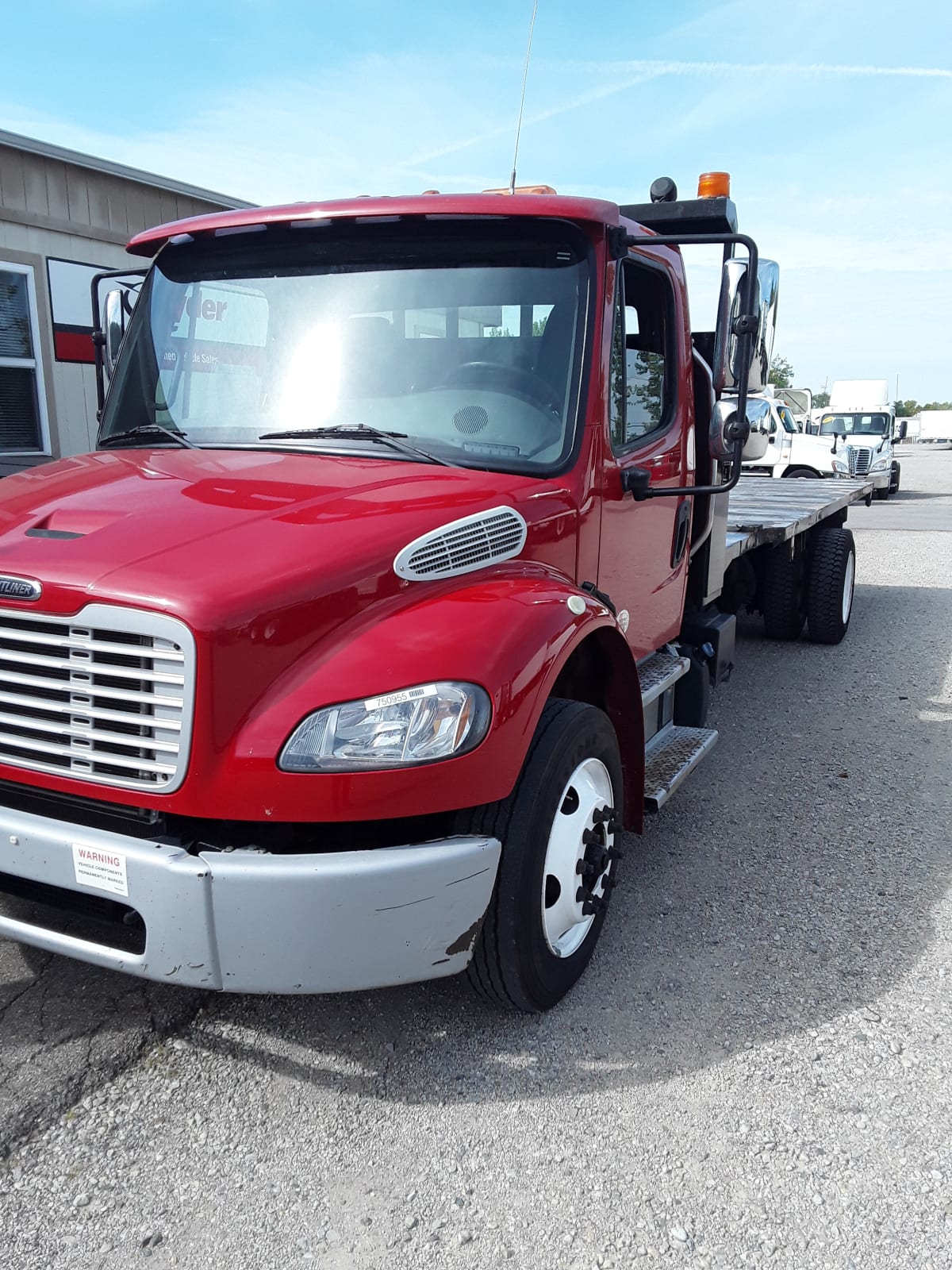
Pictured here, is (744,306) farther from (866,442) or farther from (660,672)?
(866,442)

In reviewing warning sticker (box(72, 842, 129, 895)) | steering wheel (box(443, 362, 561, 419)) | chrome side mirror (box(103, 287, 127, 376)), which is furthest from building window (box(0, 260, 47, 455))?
warning sticker (box(72, 842, 129, 895))

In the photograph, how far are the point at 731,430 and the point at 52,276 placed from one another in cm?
686

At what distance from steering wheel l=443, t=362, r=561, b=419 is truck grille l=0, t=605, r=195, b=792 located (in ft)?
4.52

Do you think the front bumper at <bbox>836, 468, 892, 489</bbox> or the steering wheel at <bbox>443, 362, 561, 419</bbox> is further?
the front bumper at <bbox>836, 468, 892, 489</bbox>

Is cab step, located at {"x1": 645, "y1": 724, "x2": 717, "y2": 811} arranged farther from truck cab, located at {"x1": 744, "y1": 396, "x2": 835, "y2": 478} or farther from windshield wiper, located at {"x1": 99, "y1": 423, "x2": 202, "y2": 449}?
truck cab, located at {"x1": 744, "y1": 396, "x2": 835, "y2": 478}

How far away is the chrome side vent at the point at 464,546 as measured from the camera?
8.55 ft

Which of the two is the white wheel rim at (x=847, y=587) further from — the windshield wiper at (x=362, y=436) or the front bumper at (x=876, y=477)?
the windshield wiper at (x=362, y=436)

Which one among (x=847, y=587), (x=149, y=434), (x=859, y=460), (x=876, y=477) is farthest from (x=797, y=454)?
(x=149, y=434)

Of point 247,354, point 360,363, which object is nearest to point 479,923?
point 360,363

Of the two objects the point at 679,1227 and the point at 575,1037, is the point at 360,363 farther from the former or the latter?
the point at 679,1227

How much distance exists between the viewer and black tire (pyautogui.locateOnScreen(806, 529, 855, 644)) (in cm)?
777

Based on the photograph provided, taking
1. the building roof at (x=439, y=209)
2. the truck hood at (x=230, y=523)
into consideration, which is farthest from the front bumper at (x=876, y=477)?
the truck hood at (x=230, y=523)

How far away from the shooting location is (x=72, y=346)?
8.41 m

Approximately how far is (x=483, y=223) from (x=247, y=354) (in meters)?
0.88
